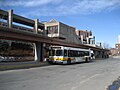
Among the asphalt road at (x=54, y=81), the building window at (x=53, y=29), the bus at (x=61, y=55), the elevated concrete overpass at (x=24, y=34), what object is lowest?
the asphalt road at (x=54, y=81)

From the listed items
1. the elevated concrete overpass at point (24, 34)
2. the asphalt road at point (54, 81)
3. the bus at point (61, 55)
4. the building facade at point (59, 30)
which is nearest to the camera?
the asphalt road at point (54, 81)

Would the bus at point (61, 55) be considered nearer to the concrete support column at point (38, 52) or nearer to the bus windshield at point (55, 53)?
the bus windshield at point (55, 53)

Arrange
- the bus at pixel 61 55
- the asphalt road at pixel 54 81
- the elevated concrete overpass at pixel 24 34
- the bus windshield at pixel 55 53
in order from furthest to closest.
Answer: the bus windshield at pixel 55 53, the bus at pixel 61 55, the elevated concrete overpass at pixel 24 34, the asphalt road at pixel 54 81

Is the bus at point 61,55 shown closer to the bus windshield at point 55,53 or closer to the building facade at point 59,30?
the bus windshield at point 55,53

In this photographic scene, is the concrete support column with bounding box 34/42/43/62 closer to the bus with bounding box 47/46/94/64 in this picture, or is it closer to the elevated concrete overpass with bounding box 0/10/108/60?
the elevated concrete overpass with bounding box 0/10/108/60

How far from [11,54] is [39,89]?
49.9 meters

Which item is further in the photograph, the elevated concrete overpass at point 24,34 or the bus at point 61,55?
the bus at point 61,55

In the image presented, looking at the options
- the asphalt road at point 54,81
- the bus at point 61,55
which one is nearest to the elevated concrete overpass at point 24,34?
the bus at point 61,55

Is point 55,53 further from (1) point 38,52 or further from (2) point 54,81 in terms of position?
(2) point 54,81

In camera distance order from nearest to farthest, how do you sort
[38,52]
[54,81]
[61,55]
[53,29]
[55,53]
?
[54,81] < [61,55] < [55,53] < [38,52] < [53,29]

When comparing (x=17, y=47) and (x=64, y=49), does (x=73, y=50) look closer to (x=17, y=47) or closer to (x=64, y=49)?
(x=64, y=49)

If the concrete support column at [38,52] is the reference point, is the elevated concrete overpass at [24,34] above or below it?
above

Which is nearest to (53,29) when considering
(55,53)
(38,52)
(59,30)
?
(59,30)

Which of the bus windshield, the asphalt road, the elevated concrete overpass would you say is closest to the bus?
the bus windshield
